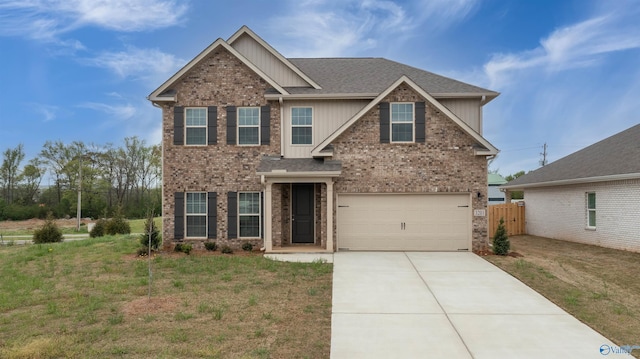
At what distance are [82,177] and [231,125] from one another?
38.9 m

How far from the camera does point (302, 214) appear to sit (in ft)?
48.8

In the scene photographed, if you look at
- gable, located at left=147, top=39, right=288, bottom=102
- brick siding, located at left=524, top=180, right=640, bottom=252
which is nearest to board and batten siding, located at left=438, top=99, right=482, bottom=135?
brick siding, located at left=524, top=180, right=640, bottom=252

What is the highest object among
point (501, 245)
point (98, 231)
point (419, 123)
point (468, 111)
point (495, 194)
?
point (468, 111)

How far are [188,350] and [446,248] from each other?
34.4 feet

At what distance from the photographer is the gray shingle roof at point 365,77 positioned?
49.2 ft

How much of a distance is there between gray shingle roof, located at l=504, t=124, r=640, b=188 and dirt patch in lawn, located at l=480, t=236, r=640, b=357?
302cm

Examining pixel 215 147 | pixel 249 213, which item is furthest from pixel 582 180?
pixel 215 147

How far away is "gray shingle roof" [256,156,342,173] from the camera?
1344 centimetres

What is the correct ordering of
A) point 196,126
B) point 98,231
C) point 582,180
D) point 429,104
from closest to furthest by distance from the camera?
1. point 429,104
2. point 196,126
3. point 582,180
4. point 98,231

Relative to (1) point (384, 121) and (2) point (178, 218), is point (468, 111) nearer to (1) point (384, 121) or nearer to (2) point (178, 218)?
(1) point (384, 121)

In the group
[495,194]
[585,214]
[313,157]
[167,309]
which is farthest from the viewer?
[495,194]

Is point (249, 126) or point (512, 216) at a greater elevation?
point (249, 126)

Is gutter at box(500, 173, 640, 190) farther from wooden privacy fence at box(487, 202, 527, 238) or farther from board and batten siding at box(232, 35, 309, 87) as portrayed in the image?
board and batten siding at box(232, 35, 309, 87)

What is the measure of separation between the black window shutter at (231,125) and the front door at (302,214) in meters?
2.94
